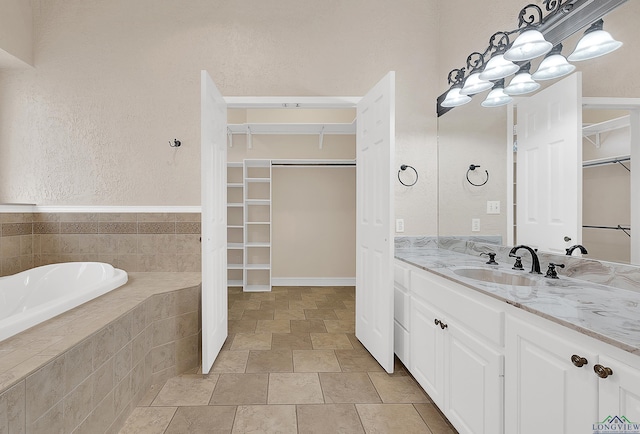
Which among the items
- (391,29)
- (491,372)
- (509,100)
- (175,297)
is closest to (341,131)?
(391,29)

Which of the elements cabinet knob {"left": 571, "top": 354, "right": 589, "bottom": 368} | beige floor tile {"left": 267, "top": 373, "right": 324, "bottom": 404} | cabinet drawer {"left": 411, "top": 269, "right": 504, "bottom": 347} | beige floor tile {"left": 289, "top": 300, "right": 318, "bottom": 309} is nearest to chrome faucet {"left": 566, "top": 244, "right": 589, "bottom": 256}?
cabinet drawer {"left": 411, "top": 269, "right": 504, "bottom": 347}

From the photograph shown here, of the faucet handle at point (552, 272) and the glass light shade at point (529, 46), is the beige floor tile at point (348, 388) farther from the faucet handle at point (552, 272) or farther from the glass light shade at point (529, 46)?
the glass light shade at point (529, 46)

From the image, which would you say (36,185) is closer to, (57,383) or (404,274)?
(57,383)

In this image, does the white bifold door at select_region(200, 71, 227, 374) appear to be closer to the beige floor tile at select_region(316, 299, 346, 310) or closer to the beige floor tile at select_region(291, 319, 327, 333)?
the beige floor tile at select_region(291, 319, 327, 333)

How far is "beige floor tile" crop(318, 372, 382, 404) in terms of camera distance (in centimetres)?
212

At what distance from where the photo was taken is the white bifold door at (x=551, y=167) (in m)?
1.67

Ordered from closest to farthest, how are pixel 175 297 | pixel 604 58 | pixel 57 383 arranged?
1. pixel 57 383
2. pixel 604 58
3. pixel 175 297

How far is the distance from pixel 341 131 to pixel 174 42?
2549 mm

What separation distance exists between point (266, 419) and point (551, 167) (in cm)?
213

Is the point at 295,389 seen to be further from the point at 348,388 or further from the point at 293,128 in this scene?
the point at 293,128

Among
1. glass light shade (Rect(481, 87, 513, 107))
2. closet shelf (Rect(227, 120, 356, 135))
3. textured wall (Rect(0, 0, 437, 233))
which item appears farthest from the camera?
closet shelf (Rect(227, 120, 356, 135))

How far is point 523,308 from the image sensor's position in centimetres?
123

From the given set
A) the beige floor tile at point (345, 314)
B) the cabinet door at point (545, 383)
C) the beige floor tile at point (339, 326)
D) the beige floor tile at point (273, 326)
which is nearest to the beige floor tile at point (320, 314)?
the beige floor tile at point (345, 314)

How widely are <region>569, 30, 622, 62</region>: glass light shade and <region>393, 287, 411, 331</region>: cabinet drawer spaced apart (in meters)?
1.63
